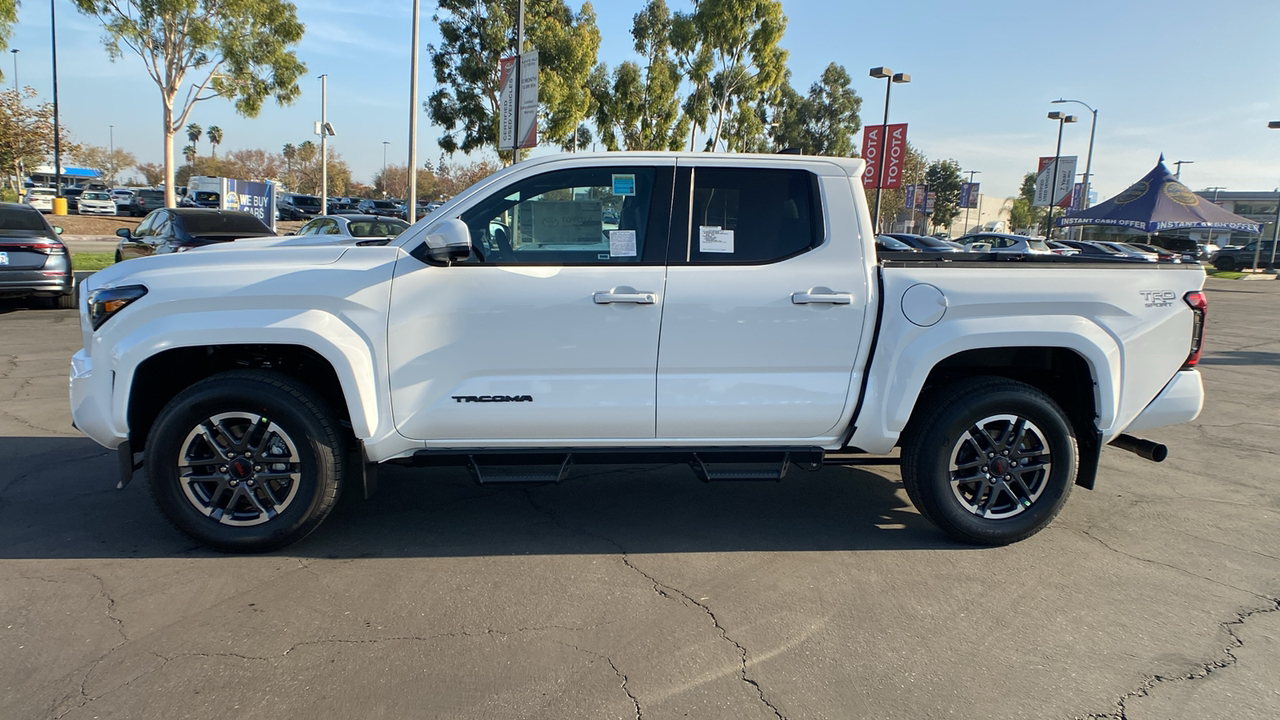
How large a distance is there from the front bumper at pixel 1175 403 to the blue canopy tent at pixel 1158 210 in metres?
36.5

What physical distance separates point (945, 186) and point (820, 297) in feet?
267

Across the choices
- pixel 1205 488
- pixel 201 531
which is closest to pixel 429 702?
pixel 201 531

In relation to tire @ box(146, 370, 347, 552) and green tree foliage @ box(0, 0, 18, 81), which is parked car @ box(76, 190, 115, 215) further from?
tire @ box(146, 370, 347, 552)

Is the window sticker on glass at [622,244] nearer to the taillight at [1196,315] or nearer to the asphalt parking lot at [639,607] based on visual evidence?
the asphalt parking lot at [639,607]

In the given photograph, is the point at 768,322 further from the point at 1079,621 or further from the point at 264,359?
the point at 264,359

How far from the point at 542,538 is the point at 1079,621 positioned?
2.59 m

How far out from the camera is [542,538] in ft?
14.5

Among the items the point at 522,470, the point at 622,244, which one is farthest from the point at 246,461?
the point at 622,244

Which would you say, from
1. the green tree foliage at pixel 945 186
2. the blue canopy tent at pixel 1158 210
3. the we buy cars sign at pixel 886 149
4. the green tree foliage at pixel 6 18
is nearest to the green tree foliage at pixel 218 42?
the green tree foliage at pixel 6 18

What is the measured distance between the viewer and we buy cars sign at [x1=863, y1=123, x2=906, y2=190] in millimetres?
24391

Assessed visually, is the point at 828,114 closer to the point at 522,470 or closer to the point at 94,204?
the point at 94,204

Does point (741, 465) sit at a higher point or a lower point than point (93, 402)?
lower

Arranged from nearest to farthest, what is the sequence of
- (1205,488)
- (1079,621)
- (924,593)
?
(1079,621) < (924,593) < (1205,488)

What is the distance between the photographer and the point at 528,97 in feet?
42.9
